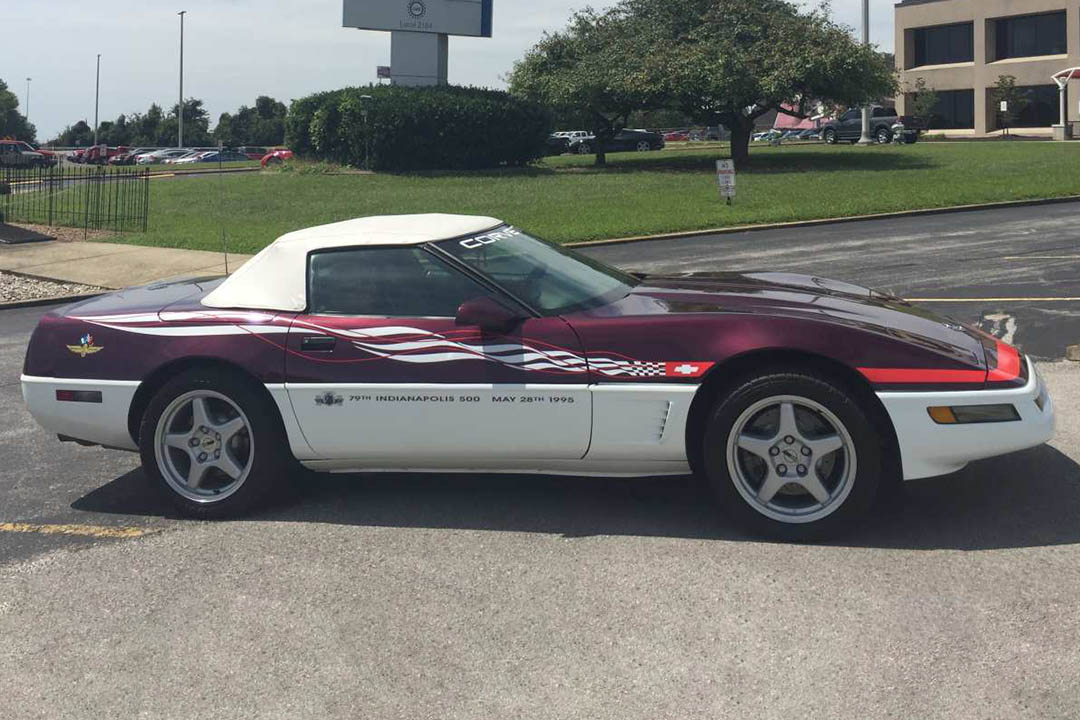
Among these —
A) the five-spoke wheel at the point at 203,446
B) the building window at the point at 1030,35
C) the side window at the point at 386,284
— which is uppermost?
the building window at the point at 1030,35

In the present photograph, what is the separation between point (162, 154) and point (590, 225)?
50761 millimetres

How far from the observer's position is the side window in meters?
5.33

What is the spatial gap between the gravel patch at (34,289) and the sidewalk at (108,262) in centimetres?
17

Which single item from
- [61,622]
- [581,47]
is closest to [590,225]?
[61,622]

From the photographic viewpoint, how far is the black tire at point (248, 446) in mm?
5410

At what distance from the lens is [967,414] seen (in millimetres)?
4695

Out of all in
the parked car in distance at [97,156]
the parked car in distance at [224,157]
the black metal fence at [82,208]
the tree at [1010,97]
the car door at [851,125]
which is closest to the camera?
the black metal fence at [82,208]

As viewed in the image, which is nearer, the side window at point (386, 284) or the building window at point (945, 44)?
the side window at point (386, 284)

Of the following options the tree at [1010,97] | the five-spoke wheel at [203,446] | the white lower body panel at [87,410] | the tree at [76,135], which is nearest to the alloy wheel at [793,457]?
the five-spoke wheel at [203,446]

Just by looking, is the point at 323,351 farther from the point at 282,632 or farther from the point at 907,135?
the point at 907,135

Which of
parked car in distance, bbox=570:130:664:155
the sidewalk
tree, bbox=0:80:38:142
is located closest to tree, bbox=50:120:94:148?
tree, bbox=0:80:38:142

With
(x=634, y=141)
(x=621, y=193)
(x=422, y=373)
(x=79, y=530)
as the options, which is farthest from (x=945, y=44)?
(x=79, y=530)

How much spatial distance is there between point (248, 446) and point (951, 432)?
317cm

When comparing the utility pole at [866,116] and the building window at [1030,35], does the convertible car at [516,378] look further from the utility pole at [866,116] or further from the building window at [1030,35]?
the building window at [1030,35]
